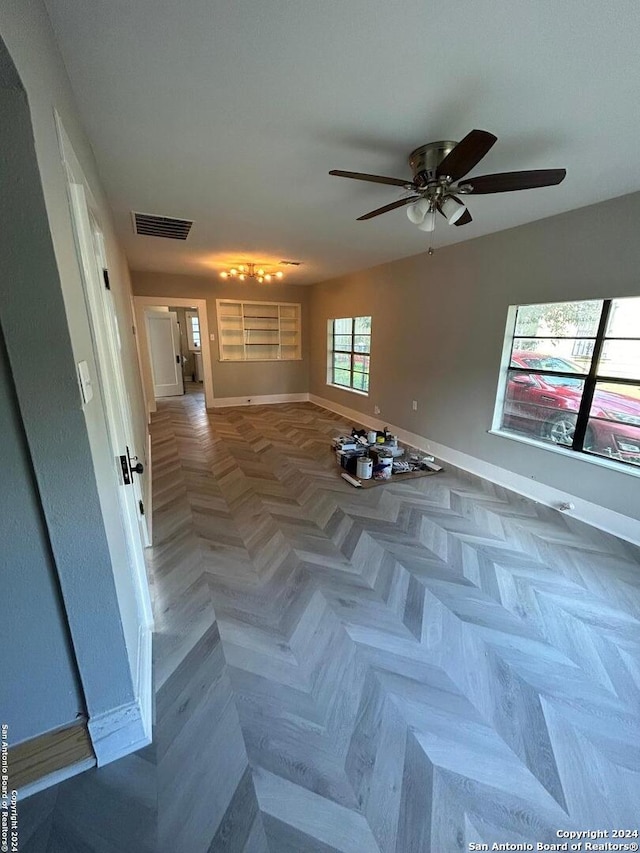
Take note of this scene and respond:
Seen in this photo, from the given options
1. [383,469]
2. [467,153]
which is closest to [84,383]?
[467,153]

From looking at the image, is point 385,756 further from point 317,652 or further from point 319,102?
point 319,102

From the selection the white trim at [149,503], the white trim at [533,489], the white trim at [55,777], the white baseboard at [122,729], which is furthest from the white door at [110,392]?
the white trim at [533,489]

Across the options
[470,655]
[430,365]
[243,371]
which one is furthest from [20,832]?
[243,371]

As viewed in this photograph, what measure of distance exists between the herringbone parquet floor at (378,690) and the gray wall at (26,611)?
0.92 ft

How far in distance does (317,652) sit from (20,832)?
3.65 feet

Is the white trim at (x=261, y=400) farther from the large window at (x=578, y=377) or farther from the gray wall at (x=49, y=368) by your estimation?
the gray wall at (x=49, y=368)

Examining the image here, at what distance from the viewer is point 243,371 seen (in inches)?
271

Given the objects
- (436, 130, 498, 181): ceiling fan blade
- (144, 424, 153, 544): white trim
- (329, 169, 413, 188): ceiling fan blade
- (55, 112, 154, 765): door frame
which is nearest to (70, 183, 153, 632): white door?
(55, 112, 154, 765): door frame

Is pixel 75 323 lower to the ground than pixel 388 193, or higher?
lower

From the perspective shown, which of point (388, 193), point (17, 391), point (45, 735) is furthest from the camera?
point (388, 193)

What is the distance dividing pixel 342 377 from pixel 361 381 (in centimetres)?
69

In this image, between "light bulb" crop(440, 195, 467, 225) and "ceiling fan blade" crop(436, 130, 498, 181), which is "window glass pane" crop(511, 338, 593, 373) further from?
"ceiling fan blade" crop(436, 130, 498, 181)

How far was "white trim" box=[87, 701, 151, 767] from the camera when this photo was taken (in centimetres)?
118

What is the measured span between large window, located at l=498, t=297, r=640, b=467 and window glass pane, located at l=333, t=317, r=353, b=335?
3.19m
